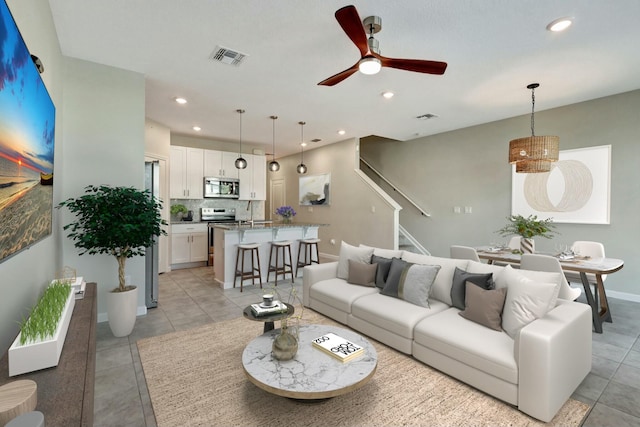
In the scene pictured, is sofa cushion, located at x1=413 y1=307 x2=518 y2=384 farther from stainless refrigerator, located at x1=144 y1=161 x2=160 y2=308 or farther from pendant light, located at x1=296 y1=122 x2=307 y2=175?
pendant light, located at x1=296 y1=122 x2=307 y2=175

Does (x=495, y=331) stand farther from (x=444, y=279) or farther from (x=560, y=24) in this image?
(x=560, y=24)

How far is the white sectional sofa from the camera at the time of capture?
1.90 m

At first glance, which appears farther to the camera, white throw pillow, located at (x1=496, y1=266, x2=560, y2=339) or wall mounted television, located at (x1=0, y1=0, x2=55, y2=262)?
white throw pillow, located at (x1=496, y1=266, x2=560, y2=339)

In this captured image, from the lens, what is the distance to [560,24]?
2.59 m

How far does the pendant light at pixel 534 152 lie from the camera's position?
12.1ft

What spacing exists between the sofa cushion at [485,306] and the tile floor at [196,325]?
72 centimetres

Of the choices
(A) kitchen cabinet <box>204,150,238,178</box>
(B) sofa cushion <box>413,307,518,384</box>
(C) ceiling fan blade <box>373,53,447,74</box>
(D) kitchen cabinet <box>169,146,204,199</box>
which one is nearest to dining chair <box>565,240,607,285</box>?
(B) sofa cushion <box>413,307,518,384</box>

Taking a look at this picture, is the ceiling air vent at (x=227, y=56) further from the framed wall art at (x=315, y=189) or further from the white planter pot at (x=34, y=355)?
the framed wall art at (x=315, y=189)

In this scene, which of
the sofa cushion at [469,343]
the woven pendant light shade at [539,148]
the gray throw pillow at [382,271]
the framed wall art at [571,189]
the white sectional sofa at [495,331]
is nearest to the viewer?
the white sectional sofa at [495,331]

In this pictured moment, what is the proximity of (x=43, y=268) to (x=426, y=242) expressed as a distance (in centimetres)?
639

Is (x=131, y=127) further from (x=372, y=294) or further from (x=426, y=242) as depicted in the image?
(x=426, y=242)

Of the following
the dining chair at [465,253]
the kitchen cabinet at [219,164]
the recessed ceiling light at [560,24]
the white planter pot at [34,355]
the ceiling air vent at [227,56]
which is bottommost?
the white planter pot at [34,355]

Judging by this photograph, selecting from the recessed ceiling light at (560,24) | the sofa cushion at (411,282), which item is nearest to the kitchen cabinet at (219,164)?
the sofa cushion at (411,282)

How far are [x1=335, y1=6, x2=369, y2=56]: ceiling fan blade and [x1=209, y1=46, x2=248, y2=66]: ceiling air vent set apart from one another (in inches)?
56.2
